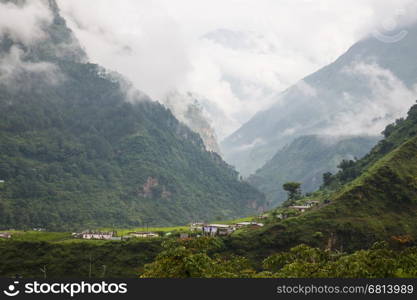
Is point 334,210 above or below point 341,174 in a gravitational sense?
below

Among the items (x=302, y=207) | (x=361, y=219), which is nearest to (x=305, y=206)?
(x=302, y=207)

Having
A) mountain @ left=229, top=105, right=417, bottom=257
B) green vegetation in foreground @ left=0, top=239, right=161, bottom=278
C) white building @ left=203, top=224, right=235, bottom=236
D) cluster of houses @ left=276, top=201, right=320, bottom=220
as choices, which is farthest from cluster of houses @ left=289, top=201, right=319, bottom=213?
green vegetation in foreground @ left=0, top=239, right=161, bottom=278

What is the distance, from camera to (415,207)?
399 ft

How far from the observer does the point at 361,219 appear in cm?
11650

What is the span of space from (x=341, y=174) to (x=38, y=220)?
4169 inches

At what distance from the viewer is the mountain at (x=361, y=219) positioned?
112m

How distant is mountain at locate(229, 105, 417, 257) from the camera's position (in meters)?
112

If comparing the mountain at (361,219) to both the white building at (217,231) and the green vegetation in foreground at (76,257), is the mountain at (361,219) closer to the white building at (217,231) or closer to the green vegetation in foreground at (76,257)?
the white building at (217,231)

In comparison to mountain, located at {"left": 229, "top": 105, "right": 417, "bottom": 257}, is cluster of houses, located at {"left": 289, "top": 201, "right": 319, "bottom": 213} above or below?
above

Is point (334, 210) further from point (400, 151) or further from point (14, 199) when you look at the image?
point (14, 199)

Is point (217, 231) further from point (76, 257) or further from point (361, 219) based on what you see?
point (76, 257)

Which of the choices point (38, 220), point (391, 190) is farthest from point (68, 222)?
point (391, 190)

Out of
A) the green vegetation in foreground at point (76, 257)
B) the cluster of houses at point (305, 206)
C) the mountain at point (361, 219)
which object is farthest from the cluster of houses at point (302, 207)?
the green vegetation in foreground at point (76, 257)

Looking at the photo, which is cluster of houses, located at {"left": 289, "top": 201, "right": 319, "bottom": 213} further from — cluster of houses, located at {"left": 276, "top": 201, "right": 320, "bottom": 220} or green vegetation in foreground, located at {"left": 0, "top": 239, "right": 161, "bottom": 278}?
green vegetation in foreground, located at {"left": 0, "top": 239, "right": 161, "bottom": 278}
